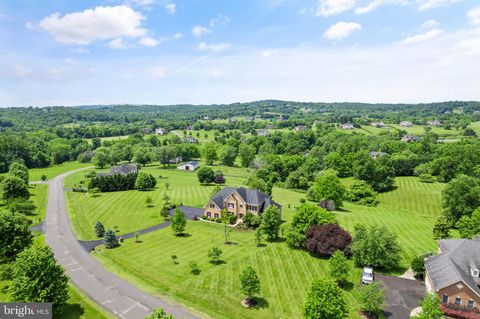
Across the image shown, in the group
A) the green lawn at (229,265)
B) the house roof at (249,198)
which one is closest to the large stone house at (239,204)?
the house roof at (249,198)

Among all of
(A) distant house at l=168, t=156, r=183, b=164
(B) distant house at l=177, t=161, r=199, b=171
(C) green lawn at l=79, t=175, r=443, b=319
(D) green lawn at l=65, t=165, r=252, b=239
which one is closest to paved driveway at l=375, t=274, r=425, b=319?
(C) green lawn at l=79, t=175, r=443, b=319

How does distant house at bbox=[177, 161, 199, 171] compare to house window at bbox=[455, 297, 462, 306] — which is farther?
distant house at bbox=[177, 161, 199, 171]

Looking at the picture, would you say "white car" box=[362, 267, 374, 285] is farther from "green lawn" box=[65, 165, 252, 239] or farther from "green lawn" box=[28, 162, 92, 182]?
"green lawn" box=[28, 162, 92, 182]

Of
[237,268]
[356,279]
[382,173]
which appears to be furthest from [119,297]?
[382,173]

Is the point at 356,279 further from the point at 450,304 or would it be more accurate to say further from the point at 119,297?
the point at 119,297

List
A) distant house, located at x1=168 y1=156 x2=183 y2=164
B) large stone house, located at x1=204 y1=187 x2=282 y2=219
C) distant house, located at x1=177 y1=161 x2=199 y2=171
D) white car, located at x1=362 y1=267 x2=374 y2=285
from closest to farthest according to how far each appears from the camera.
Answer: white car, located at x1=362 y1=267 x2=374 y2=285 → large stone house, located at x1=204 y1=187 x2=282 y2=219 → distant house, located at x1=177 y1=161 x2=199 y2=171 → distant house, located at x1=168 y1=156 x2=183 y2=164

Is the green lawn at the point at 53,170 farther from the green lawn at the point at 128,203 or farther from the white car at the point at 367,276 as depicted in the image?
the white car at the point at 367,276

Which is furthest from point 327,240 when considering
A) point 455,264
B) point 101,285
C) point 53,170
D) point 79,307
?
point 53,170
